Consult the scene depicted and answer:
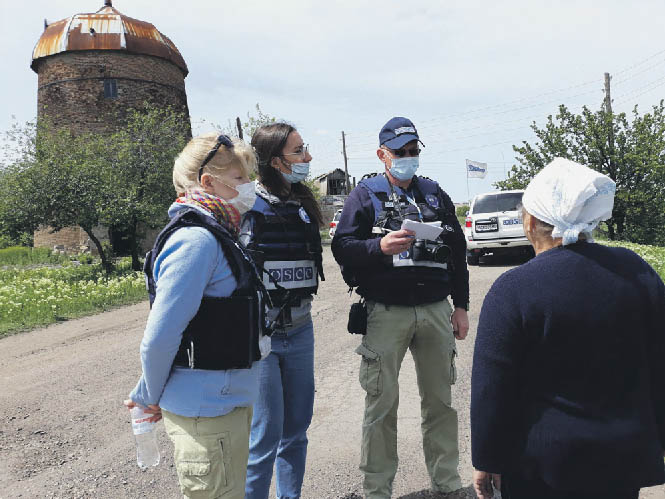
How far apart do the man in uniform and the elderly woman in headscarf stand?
1.15 meters

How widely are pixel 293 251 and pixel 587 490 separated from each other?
169cm

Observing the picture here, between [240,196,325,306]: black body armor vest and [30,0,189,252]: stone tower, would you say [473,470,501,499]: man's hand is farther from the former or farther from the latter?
[30,0,189,252]: stone tower

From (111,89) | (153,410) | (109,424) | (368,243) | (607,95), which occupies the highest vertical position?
(111,89)

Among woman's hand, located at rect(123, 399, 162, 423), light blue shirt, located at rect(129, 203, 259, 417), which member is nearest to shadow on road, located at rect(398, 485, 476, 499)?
light blue shirt, located at rect(129, 203, 259, 417)

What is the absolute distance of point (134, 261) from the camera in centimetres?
1798

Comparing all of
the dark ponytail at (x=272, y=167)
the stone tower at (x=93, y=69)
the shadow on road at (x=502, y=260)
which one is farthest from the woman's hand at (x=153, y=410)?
the stone tower at (x=93, y=69)

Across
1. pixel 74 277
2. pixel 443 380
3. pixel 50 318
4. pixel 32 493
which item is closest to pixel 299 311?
pixel 443 380

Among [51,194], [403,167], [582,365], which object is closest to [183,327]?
[582,365]

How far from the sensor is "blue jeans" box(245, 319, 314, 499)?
8.22 ft

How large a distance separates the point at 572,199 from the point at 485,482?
105 cm

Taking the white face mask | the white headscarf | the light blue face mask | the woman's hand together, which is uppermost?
the light blue face mask

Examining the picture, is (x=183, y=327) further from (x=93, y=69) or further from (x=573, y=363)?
(x=93, y=69)

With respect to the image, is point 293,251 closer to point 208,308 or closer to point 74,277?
point 208,308

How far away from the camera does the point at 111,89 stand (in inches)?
999
